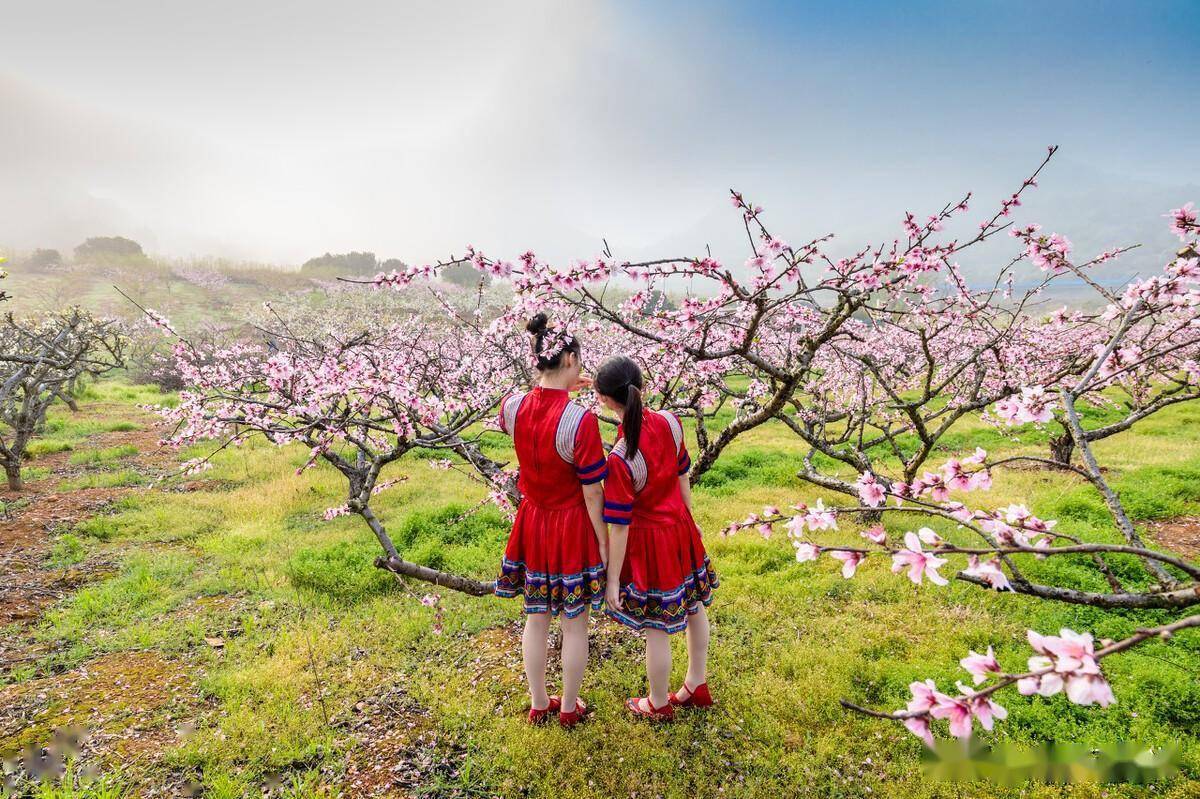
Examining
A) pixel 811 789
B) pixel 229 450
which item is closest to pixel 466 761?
pixel 811 789

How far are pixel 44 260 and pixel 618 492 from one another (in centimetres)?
8620

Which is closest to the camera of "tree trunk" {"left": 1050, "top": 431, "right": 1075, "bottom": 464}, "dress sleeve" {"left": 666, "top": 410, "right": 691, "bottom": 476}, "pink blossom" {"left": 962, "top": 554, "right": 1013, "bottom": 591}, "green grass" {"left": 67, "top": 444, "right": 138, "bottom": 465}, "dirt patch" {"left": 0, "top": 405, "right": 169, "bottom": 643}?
"pink blossom" {"left": 962, "top": 554, "right": 1013, "bottom": 591}

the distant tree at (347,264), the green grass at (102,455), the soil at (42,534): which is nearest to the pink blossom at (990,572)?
the soil at (42,534)

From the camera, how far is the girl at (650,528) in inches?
136

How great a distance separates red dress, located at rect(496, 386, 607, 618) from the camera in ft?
11.2

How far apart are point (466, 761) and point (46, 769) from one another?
3.18m

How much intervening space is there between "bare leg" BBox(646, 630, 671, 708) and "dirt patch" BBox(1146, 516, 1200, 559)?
7283 mm

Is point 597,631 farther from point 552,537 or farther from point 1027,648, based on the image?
point 1027,648

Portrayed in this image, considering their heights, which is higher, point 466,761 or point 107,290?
point 107,290

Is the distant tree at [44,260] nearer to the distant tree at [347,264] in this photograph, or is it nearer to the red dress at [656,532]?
the distant tree at [347,264]

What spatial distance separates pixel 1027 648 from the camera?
194 inches

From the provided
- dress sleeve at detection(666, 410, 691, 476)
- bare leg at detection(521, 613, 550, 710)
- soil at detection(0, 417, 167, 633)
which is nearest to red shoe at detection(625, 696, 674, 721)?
bare leg at detection(521, 613, 550, 710)

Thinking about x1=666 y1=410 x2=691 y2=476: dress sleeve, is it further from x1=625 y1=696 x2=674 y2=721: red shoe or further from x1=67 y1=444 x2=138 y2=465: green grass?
x1=67 y1=444 x2=138 y2=465: green grass

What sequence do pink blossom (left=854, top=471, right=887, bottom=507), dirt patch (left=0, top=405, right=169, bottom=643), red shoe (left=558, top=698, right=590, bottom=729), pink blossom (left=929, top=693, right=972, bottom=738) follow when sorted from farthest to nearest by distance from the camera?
dirt patch (left=0, top=405, right=169, bottom=643), red shoe (left=558, top=698, right=590, bottom=729), pink blossom (left=854, top=471, right=887, bottom=507), pink blossom (left=929, top=693, right=972, bottom=738)
